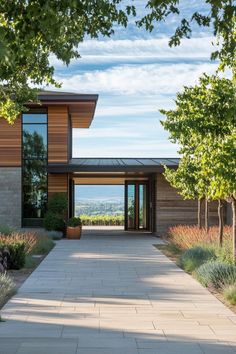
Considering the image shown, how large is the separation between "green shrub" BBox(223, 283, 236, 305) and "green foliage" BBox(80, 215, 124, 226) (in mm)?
27615

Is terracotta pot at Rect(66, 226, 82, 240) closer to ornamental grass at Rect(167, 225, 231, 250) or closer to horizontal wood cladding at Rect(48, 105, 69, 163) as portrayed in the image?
horizontal wood cladding at Rect(48, 105, 69, 163)

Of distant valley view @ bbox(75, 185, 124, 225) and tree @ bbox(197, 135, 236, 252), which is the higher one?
tree @ bbox(197, 135, 236, 252)

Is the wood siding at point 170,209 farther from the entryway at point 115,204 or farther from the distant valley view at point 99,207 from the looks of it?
the distant valley view at point 99,207

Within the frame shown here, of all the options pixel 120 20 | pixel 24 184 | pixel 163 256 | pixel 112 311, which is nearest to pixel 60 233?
pixel 24 184

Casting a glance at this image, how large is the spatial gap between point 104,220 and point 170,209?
1234cm

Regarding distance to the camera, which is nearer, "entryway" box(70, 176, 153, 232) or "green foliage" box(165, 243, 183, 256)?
"green foliage" box(165, 243, 183, 256)

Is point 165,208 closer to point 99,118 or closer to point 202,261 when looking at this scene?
point 99,118


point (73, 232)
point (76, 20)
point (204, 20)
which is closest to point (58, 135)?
point (73, 232)

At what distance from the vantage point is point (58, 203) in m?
24.5

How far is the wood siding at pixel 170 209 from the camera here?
1001 inches

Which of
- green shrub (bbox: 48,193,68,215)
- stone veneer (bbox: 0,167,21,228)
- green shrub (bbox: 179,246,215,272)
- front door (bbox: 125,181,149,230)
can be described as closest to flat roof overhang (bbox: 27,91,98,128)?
stone veneer (bbox: 0,167,21,228)

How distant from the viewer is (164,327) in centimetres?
698

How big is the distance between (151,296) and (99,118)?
907 inches

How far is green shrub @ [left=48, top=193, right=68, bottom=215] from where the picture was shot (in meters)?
24.5
